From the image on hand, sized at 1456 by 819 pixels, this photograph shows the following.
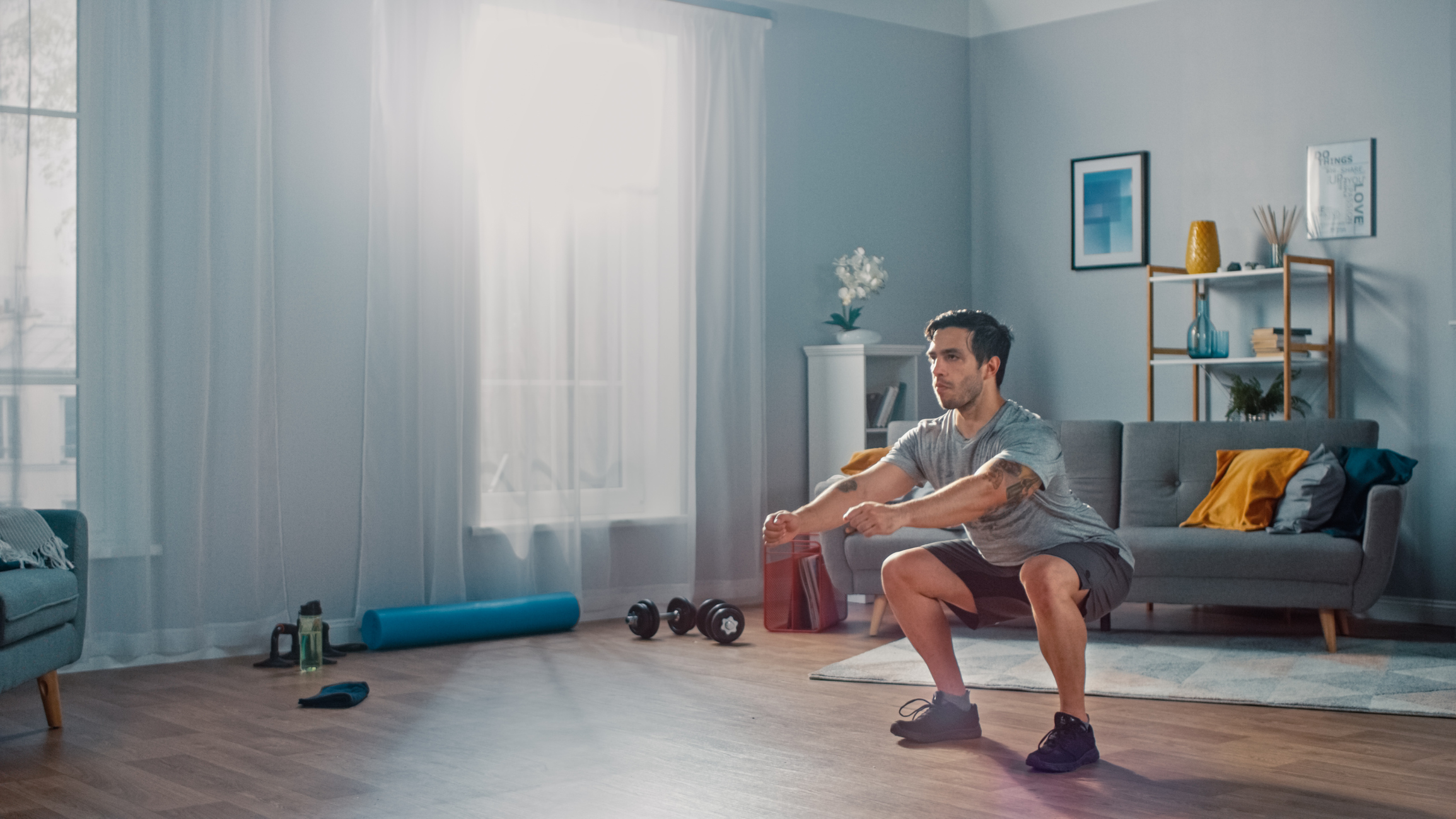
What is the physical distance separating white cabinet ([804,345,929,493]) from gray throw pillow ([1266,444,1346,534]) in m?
1.81

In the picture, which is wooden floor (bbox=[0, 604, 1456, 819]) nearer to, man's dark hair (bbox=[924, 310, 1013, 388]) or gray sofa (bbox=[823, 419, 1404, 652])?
gray sofa (bbox=[823, 419, 1404, 652])

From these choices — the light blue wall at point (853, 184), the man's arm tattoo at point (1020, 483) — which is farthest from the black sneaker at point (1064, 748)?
the light blue wall at point (853, 184)

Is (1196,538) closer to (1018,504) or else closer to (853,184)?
(1018,504)

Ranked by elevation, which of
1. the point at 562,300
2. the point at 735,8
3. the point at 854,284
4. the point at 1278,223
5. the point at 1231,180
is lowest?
the point at 562,300

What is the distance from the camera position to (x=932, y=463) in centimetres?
342

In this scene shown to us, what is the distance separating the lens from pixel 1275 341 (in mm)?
5691

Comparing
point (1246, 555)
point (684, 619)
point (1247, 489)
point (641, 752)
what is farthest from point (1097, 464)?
point (641, 752)

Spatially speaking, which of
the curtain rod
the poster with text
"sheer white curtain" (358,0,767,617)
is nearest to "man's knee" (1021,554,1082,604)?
"sheer white curtain" (358,0,767,617)

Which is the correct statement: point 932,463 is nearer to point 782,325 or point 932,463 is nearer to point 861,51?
point 782,325

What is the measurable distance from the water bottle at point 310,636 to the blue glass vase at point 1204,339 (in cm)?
369

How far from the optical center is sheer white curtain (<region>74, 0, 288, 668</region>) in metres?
4.55

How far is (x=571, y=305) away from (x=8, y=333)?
2040 millimetres

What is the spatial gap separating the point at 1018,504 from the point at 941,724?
0.61 meters

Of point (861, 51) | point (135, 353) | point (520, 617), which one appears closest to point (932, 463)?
point (520, 617)
